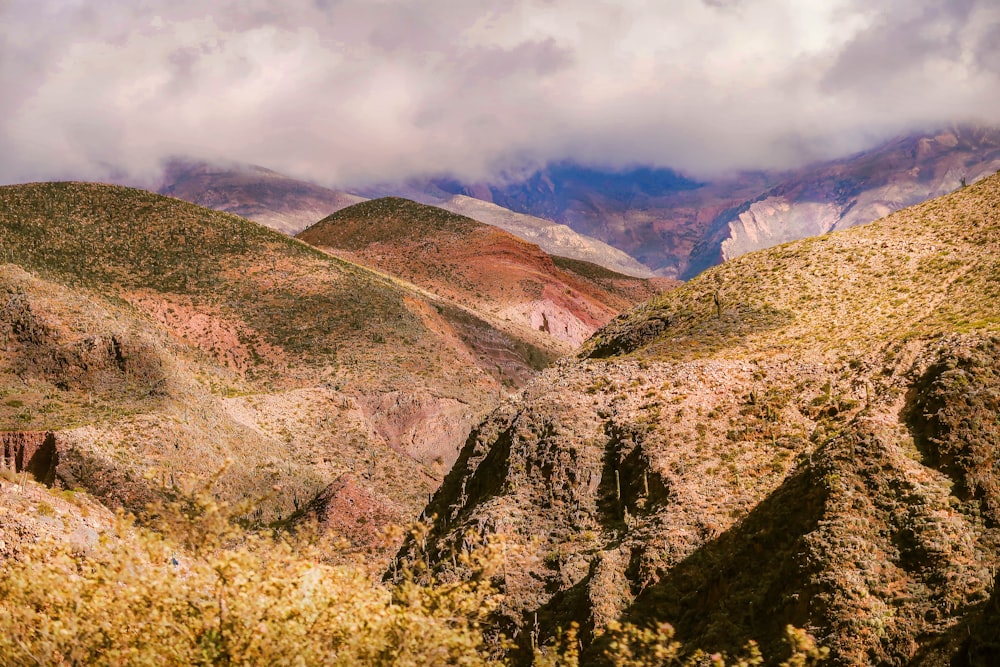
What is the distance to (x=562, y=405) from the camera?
101 feet

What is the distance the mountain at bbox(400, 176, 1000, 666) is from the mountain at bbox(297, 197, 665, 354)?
192ft

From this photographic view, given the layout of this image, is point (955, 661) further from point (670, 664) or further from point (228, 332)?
point (228, 332)

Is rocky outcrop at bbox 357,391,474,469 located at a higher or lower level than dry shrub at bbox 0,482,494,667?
higher

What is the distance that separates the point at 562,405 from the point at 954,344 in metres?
13.6

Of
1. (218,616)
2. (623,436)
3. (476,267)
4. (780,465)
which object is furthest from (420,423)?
(476,267)

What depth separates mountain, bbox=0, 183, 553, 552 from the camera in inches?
1829

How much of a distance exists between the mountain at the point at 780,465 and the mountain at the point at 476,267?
5858cm

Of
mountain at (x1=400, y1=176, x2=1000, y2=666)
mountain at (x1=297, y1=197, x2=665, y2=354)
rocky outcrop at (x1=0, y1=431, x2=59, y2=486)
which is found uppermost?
mountain at (x1=297, y1=197, x2=665, y2=354)

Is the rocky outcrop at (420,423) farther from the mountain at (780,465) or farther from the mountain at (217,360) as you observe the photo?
the mountain at (780,465)

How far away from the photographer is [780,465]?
2408 centimetres

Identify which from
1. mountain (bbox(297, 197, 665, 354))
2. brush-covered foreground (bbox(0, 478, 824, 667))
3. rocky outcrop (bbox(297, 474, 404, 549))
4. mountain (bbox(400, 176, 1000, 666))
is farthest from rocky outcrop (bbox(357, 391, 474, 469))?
brush-covered foreground (bbox(0, 478, 824, 667))

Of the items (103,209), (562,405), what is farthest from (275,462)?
(103,209)

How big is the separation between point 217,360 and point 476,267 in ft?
180

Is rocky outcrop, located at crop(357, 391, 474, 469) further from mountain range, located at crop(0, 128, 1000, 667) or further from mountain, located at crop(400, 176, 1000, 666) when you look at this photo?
mountain, located at crop(400, 176, 1000, 666)
